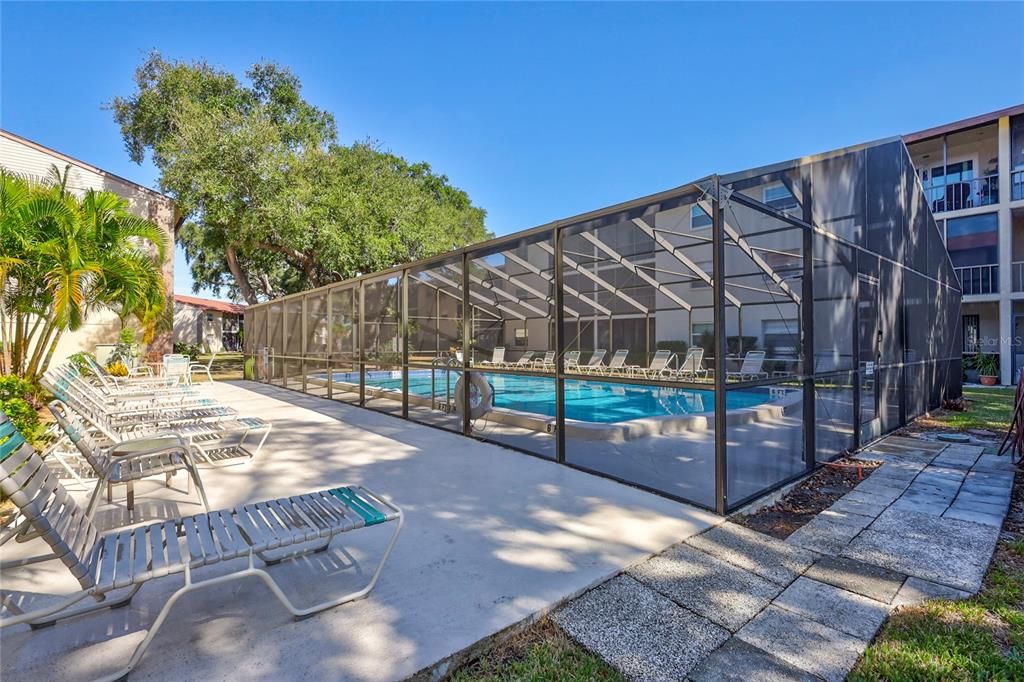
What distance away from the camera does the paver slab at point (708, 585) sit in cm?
221

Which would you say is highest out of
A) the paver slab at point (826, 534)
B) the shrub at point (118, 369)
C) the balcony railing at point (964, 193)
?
the balcony railing at point (964, 193)

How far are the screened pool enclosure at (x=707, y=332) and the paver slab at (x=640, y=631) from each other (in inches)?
59.6

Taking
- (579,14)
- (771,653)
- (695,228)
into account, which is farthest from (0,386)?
(579,14)

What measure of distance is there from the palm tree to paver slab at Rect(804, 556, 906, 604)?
825cm

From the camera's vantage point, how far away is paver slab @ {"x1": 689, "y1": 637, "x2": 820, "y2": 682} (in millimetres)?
1782

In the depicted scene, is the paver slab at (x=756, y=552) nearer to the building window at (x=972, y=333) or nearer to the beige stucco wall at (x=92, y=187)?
the beige stucco wall at (x=92, y=187)

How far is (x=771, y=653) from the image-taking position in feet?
6.33

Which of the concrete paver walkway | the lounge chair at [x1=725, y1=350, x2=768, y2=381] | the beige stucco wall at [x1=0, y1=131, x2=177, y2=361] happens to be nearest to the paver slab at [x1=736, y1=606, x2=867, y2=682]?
the concrete paver walkway

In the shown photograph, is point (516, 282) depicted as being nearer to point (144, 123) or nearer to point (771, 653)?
point (771, 653)

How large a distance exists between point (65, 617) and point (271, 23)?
15831mm

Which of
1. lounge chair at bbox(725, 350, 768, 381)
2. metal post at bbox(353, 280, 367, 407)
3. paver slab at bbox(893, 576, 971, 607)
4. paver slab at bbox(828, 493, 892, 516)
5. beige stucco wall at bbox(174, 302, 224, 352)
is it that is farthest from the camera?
beige stucco wall at bbox(174, 302, 224, 352)

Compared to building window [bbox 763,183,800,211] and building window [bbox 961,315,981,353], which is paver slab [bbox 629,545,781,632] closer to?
building window [bbox 763,183,800,211]

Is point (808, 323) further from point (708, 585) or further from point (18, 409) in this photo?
point (18, 409)

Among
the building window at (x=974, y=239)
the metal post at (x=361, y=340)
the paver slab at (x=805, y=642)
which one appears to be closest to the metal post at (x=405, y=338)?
the metal post at (x=361, y=340)
